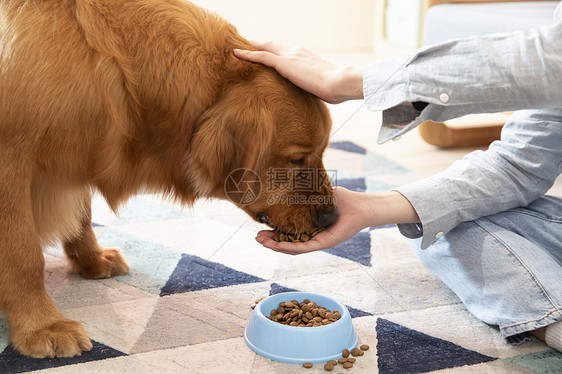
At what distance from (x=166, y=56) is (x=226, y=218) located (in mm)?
1126

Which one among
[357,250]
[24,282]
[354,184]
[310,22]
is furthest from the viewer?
[310,22]

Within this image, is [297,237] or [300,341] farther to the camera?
[297,237]

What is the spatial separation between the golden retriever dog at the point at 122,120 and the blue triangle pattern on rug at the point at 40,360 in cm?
2

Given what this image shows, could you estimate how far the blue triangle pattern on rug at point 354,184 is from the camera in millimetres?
2937

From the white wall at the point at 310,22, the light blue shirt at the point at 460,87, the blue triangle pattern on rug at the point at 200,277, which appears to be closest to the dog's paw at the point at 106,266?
the blue triangle pattern on rug at the point at 200,277

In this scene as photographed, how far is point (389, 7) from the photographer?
5.75 meters

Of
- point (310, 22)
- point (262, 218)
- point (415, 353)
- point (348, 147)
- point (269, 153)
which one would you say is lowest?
point (348, 147)

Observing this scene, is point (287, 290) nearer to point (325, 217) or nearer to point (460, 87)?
point (325, 217)

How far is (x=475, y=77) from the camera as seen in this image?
1.52 metres

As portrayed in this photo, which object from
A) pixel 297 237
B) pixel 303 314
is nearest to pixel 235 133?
Result: pixel 297 237

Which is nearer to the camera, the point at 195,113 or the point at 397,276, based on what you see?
the point at 195,113

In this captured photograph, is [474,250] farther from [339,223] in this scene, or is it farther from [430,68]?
[430,68]

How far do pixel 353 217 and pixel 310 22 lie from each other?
5.11 meters

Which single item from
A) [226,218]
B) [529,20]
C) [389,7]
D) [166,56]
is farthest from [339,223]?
[389,7]
